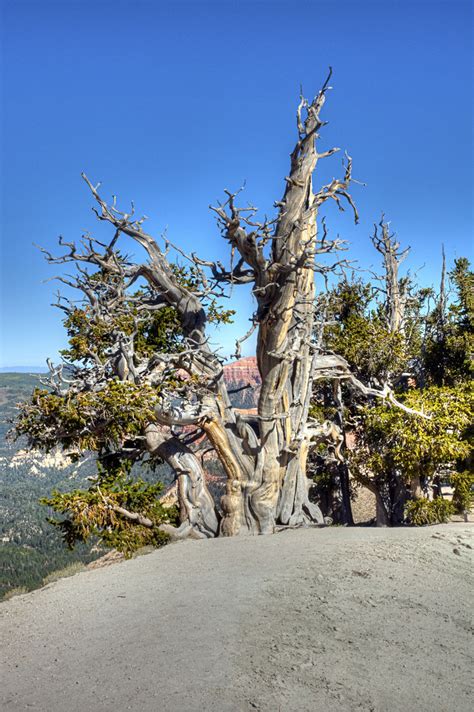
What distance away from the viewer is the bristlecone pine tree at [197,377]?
11469mm

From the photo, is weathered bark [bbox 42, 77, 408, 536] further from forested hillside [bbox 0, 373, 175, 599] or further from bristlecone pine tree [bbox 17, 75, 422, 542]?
forested hillside [bbox 0, 373, 175, 599]

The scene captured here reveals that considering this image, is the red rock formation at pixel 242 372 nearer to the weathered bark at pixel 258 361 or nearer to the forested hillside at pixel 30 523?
the forested hillside at pixel 30 523

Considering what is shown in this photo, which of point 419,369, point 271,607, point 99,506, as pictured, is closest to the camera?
point 271,607

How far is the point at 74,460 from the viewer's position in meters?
13.3

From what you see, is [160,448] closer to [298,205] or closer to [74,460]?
[74,460]

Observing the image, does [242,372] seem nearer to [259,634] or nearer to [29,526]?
[29,526]

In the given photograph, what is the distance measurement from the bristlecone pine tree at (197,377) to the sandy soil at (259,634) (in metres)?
2.99

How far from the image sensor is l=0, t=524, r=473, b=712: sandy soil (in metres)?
4.77

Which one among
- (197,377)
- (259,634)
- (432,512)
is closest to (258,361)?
(197,377)

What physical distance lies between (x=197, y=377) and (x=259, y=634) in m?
7.82

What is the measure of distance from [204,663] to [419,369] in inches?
573

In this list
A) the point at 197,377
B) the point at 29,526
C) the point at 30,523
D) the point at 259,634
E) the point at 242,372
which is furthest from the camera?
the point at 242,372

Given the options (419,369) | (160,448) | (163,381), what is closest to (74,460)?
(160,448)

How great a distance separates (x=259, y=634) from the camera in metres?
5.89
